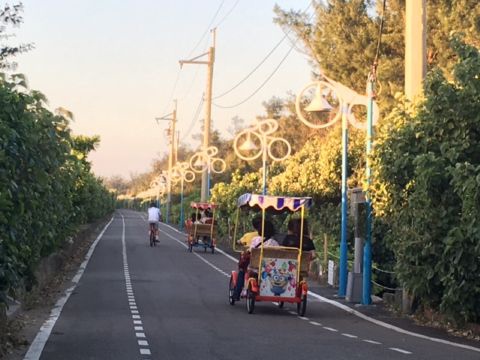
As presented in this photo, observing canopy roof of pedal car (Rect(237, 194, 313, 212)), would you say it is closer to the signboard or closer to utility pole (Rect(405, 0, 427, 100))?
the signboard

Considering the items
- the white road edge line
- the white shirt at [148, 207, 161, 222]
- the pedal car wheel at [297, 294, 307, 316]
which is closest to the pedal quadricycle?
the pedal car wheel at [297, 294, 307, 316]

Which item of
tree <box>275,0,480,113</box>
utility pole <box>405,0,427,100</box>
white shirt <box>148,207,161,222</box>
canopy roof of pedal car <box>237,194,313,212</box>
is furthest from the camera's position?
white shirt <box>148,207,161,222</box>

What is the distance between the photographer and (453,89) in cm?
1453

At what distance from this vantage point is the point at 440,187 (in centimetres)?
1465

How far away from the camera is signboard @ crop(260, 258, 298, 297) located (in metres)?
16.5

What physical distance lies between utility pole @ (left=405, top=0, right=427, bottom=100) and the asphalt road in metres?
4.90

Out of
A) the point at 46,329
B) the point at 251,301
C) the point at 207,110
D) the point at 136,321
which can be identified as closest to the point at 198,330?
the point at 136,321

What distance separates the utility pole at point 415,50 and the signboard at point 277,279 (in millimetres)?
4344

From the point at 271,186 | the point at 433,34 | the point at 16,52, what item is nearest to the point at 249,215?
the point at 271,186

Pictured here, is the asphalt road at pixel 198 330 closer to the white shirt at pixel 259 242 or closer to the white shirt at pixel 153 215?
the white shirt at pixel 259 242

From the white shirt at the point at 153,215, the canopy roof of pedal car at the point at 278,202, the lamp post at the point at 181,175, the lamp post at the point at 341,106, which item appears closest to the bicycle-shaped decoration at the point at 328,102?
the lamp post at the point at 341,106

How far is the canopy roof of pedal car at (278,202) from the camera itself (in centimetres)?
1717

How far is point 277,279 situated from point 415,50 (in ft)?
18.8

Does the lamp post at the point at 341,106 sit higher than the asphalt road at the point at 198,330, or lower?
higher
